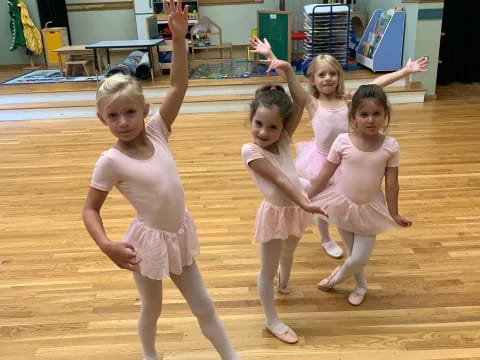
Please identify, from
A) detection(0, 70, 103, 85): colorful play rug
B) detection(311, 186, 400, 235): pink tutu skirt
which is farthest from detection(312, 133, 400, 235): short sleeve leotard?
detection(0, 70, 103, 85): colorful play rug

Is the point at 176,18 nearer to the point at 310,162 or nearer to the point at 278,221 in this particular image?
the point at 278,221

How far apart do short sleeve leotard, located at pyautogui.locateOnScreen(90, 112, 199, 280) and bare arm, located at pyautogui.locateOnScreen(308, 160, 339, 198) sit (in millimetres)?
620

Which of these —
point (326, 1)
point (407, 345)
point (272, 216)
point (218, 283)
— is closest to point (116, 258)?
point (272, 216)

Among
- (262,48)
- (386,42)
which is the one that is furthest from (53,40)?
(262,48)

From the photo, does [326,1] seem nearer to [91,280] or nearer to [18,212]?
[18,212]

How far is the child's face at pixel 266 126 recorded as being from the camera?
4.95ft

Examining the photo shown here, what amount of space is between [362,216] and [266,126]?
56cm

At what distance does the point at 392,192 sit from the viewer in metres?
1.75

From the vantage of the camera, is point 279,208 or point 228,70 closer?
point 279,208

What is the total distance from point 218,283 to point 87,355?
65 centimetres

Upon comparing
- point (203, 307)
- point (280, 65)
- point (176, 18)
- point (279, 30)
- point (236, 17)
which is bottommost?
point (203, 307)

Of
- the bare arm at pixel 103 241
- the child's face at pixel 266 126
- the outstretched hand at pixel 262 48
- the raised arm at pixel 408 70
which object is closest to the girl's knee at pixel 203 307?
the bare arm at pixel 103 241

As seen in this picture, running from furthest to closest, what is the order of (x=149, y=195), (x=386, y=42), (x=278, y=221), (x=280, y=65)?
1. (x=386, y=42)
2. (x=280, y=65)
3. (x=278, y=221)
4. (x=149, y=195)

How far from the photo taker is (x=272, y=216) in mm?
1626
